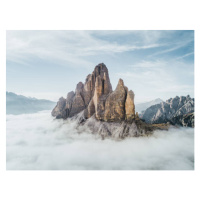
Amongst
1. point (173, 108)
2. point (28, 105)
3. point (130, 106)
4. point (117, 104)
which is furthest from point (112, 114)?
point (28, 105)

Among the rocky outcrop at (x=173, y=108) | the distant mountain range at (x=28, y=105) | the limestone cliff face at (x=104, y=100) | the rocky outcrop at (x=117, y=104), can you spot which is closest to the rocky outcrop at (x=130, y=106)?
the limestone cliff face at (x=104, y=100)

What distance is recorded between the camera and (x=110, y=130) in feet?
92.5

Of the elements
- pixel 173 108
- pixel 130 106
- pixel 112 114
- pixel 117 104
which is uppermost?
pixel 117 104

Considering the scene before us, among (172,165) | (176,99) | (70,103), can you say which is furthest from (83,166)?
(176,99)

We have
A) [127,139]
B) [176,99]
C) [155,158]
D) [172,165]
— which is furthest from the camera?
[176,99]

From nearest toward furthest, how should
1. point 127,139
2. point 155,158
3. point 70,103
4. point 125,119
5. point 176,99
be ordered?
1. point 155,158
2. point 127,139
3. point 125,119
4. point 70,103
5. point 176,99

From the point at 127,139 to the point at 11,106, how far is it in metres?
72.4

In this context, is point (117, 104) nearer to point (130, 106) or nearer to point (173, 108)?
point (130, 106)

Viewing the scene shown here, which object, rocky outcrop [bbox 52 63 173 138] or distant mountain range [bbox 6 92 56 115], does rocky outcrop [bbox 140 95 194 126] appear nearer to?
rocky outcrop [bbox 52 63 173 138]

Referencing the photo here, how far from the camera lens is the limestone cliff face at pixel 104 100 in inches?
1102

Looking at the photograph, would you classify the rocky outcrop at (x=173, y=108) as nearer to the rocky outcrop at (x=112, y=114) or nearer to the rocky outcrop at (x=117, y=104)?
the rocky outcrop at (x=112, y=114)

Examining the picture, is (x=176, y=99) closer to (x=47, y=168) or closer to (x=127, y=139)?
(x=127, y=139)

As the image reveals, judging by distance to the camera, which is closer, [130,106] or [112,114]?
[130,106]

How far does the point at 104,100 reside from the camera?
31.1m
